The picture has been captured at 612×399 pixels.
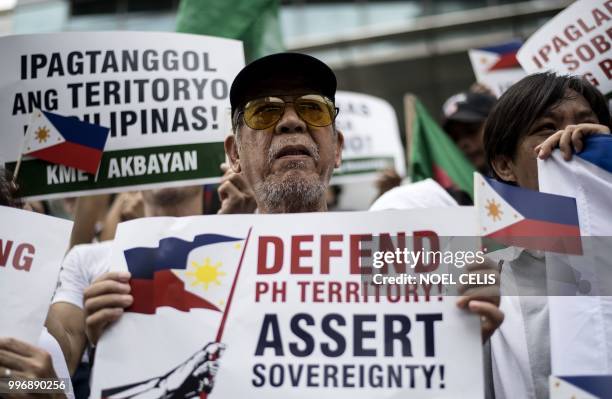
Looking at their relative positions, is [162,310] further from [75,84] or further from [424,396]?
[75,84]

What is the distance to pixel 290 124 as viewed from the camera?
2395 millimetres

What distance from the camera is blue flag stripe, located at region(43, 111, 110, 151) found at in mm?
2900

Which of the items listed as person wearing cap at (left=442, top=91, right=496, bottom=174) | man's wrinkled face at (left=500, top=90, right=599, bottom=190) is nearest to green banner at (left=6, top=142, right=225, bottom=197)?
man's wrinkled face at (left=500, top=90, right=599, bottom=190)

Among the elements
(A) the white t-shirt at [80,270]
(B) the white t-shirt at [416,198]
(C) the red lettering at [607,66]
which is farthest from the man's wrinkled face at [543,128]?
(A) the white t-shirt at [80,270]

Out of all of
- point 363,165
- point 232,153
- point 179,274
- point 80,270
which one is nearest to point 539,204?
point 179,274

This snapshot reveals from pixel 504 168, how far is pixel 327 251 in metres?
0.83

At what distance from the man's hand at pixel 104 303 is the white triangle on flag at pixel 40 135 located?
108 centimetres

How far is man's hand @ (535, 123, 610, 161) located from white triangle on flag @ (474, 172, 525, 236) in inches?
9.4

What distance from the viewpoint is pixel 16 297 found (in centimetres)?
208

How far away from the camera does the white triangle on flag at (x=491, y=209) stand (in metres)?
1.95

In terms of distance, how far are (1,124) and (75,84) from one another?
34 centimetres

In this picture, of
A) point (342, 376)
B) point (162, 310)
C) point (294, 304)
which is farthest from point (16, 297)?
point (342, 376)

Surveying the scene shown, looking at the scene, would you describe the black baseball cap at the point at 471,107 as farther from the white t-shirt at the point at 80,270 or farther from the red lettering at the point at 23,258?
the red lettering at the point at 23,258

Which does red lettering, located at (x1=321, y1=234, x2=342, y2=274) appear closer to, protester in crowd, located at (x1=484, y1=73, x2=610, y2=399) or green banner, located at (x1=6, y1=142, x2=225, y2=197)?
protester in crowd, located at (x1=484, y1=73, x2=610, y2=399)
